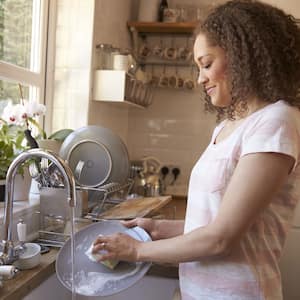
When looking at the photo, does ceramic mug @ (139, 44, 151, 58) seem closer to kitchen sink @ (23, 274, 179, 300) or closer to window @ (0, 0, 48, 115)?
window @ (0, 0, 48, 115)

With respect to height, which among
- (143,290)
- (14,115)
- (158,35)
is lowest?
(143,290)

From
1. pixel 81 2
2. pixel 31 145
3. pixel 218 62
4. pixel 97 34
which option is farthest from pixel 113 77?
pixel 218 62

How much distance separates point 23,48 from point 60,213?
2.64 feet

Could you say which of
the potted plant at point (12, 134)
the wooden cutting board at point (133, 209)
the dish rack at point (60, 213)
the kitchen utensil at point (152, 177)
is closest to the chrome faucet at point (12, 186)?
the dish rack at point (60, 213)

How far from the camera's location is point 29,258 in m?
1.09

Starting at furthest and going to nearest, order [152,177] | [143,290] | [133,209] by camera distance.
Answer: [152,177], [133,209], [143,290]

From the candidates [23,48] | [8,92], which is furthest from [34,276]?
[23,48]

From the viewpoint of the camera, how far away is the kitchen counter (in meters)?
0.94

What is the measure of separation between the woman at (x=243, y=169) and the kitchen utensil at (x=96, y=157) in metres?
0.68

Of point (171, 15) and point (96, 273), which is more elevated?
point (171, 15)

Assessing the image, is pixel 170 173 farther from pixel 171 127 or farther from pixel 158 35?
pixel 158 35

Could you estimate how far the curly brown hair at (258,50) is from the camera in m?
0.85

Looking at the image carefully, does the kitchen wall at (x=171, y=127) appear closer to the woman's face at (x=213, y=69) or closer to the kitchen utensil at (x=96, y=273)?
the kitchen utensil at (x=96, y=273)

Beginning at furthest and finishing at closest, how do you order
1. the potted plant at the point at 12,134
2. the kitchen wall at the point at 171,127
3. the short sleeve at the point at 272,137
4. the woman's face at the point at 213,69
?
the kitchen wall at the point at 171,127, the potted plant at the point at 12,134, the woman's face at the point at 213,69, the short sleeve at the point at 272,137
